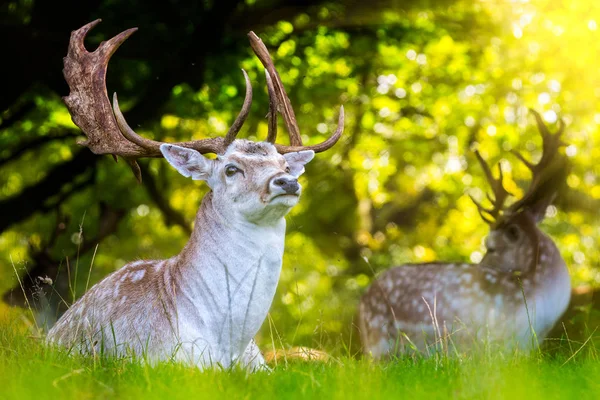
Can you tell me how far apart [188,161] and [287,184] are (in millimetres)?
832

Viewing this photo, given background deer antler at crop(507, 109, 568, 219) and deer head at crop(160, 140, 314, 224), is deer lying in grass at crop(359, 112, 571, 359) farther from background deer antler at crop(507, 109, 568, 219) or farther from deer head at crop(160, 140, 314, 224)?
deer head at crop(160, 140, 314, 224)

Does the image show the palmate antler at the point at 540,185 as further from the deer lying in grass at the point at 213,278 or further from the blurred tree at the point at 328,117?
the deer lying in grass at the point at 213,278

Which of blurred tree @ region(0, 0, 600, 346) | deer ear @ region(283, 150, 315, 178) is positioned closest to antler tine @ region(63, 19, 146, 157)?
deer ear @ region(283, 150, 315, 178)

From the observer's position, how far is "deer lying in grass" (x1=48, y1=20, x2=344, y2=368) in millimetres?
4523

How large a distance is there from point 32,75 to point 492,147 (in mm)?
8534

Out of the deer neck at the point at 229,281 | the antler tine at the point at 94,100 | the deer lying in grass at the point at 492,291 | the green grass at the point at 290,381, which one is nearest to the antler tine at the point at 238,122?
the deer neck at the point at 229,281

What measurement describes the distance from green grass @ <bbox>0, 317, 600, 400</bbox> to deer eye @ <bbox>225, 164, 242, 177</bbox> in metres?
1.38

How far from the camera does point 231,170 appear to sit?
4.85 meters

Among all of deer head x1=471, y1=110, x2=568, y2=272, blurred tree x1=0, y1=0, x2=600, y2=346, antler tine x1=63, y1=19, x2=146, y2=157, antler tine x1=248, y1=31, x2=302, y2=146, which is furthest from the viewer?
blurred tree x1=0, y1=0, x2=600, y2=346

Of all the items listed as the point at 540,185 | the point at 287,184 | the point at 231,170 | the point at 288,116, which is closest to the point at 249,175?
the point at 231,170

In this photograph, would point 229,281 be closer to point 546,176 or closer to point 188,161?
point 188,161

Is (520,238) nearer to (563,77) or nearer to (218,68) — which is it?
(218,68)

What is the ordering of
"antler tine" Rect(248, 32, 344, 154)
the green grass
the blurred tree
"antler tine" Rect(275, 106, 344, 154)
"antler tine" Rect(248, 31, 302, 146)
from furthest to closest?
1. the blurred tree
2. "antler tine" Rect(248, 31, 302, 146)
3. "antler tine" Rect(248, 32, 344, 154)
4. "antler tine" Rect(275, 106, 344, 154)
5. the green grass

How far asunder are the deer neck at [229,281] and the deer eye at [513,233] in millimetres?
3738
